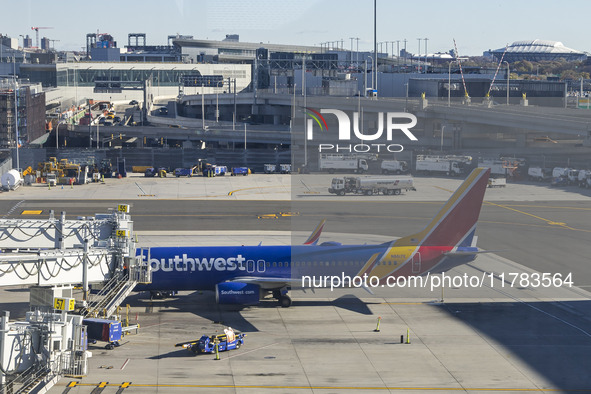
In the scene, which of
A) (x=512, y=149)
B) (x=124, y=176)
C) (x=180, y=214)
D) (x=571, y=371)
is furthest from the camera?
(x=124, y=176)

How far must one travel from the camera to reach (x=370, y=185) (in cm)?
6981

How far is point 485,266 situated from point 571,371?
2270cm

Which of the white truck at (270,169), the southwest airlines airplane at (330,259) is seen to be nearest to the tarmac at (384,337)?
the southwest airlines airplane at (330,259)

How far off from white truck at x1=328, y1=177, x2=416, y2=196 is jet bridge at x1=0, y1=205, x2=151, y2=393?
73.2 feet

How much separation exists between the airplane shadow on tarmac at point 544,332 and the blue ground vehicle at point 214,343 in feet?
49.8

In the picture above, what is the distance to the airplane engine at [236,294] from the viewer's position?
173 feet

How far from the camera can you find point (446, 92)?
189875mm

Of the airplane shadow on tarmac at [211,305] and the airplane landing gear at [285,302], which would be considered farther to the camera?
the airplane landing gear at [285,302]

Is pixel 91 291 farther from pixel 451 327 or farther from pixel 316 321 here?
pixel 451 327

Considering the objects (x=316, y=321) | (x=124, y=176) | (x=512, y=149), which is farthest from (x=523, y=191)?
(x=124, y=176)

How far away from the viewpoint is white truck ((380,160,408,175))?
59.4 metres

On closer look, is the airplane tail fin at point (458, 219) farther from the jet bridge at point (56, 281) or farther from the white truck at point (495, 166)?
the jet bridge at point (56, 281)

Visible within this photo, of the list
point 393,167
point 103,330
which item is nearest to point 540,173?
point 393,167

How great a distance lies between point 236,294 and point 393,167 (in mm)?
16222
